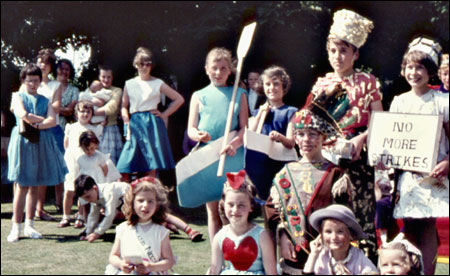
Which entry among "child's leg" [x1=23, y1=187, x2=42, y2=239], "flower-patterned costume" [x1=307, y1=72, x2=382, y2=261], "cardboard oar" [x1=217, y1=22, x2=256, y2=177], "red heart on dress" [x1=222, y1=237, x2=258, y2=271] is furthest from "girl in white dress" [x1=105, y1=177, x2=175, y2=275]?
"child's leg" [x1=23, y1=187, x2=42, y2=239]

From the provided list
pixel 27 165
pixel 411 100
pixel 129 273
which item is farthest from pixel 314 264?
pixel 27 165

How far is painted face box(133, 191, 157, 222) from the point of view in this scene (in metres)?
4.14

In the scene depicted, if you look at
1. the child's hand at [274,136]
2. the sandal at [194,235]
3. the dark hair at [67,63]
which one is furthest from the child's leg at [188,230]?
the dark hair at [67,63]

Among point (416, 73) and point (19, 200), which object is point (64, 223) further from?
point (416, 73)

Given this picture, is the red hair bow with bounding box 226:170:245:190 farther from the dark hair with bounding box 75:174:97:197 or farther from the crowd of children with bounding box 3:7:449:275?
the dark hair with bounding box 75:174:97:197

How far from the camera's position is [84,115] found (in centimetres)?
725

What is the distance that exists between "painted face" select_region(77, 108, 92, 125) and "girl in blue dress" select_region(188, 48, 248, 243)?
92.2 inches

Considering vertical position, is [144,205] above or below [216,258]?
above

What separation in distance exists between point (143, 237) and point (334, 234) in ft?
3.75

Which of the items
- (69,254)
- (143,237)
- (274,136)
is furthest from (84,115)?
(143,237)

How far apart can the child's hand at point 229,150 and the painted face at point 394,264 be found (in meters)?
1.60

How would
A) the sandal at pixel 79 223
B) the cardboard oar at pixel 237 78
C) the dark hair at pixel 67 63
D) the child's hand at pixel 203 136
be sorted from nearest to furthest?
the cardboard oar at pixel 237 78 < the child's hand at pixel 203 136 < the sandal at pixel 79 223 < the dark hair at pixel 67 63

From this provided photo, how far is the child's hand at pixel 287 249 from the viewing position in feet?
12.8

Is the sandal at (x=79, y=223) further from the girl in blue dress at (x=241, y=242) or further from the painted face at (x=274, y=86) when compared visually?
the girl in blue dress at (x=241, y=242)
